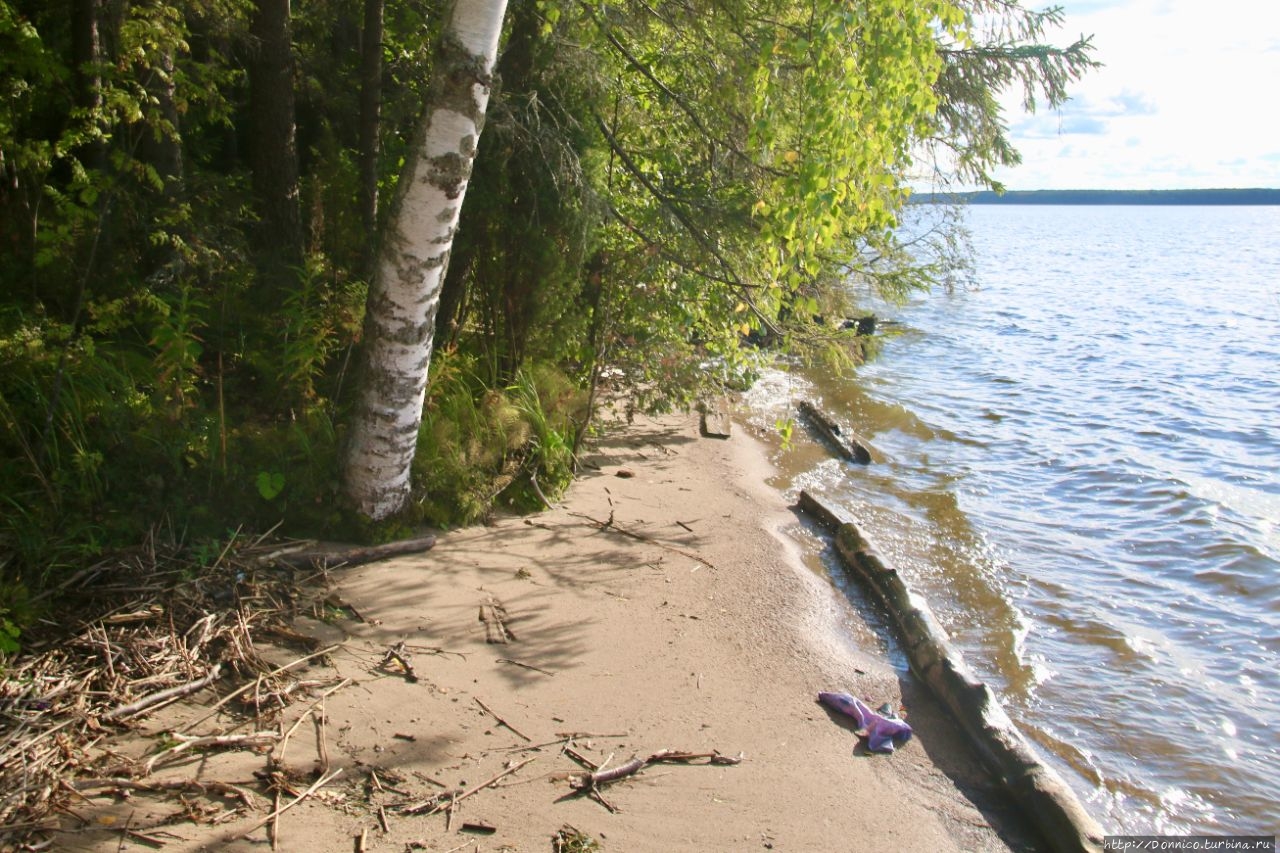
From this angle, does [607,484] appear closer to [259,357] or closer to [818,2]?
[259,357]

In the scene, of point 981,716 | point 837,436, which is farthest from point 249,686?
point 837,436

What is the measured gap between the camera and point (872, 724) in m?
5.70

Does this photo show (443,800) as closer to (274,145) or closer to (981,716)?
(981,716)

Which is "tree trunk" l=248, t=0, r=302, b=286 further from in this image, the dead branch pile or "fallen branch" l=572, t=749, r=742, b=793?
"fallen branch" l=572, t=749, r=742, b=793

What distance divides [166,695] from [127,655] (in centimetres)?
39

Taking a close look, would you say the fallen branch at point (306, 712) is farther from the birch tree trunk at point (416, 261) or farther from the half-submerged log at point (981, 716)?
the half-submerged log at point (981, 716)

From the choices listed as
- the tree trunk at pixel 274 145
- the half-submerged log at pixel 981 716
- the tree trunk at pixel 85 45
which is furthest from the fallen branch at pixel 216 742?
the tree trunk at pixel 85 45

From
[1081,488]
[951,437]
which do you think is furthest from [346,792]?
[951,437]

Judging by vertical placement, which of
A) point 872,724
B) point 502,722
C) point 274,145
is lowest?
point 872,724

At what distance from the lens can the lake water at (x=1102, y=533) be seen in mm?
6375

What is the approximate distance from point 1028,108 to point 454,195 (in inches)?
524

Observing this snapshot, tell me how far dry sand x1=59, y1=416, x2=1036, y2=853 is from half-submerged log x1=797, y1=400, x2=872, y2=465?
4120mm

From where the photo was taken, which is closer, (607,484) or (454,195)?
(454,195)

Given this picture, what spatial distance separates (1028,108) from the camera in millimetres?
16312
